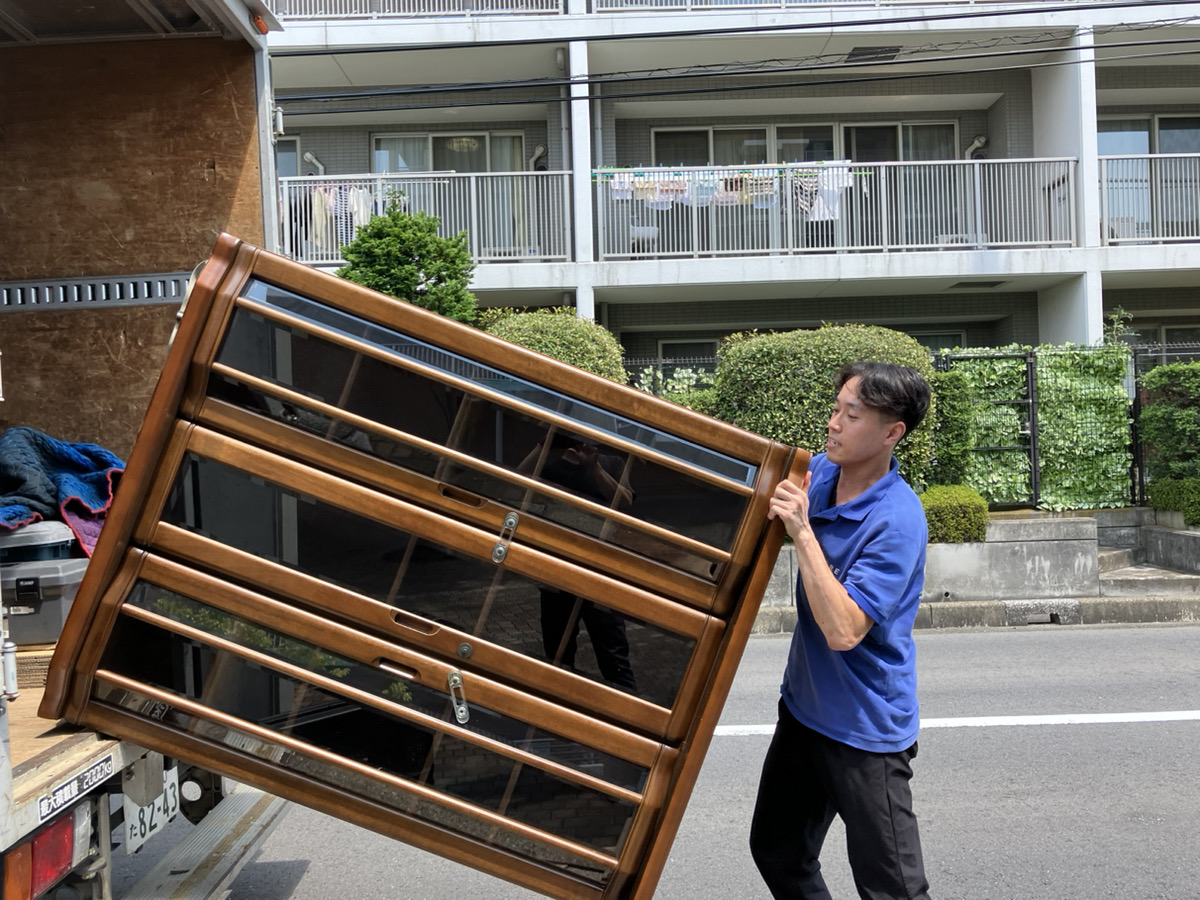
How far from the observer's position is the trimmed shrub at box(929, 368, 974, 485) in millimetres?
11133

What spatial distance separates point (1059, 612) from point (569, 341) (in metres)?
5.43

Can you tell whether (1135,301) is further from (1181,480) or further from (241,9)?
(241,9)

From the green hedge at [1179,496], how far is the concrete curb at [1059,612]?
71.2 inches

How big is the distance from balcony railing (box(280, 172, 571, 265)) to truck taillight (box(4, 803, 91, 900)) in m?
13.6

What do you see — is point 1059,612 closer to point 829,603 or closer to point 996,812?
point 996,812

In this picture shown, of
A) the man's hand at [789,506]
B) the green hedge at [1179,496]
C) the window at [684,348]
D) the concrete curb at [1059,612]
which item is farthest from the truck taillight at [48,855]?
the window at [684,348]

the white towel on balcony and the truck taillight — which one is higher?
the white towel on balcony

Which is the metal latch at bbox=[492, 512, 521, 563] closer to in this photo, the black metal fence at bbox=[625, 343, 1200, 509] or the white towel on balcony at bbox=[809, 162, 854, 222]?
the black metal fence at bbox=[625, 343, 1200, 509]

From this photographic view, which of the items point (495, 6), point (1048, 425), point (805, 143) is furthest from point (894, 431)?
point (805, 143)

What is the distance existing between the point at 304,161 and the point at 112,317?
14.1 meters

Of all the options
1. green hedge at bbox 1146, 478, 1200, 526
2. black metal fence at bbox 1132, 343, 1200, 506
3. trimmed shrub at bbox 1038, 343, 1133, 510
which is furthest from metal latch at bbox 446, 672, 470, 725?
black metal fence at bbox 1132, 343, 1200, 506

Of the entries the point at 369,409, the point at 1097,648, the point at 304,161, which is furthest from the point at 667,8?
the point at 369,409

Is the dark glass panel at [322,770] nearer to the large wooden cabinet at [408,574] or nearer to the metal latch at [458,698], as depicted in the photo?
the large wooden cabinet at [408,574]

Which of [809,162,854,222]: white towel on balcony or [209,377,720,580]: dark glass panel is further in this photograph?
[809,162,854,222]: white towel on balcony
